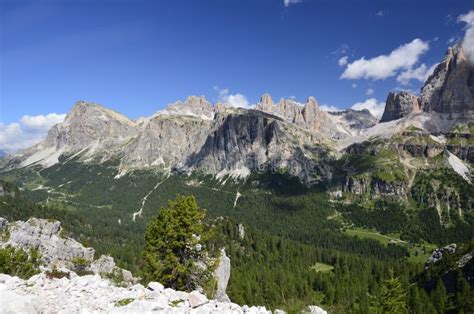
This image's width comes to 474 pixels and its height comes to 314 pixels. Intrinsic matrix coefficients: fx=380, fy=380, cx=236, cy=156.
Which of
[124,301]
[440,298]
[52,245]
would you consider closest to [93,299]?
[124,301]

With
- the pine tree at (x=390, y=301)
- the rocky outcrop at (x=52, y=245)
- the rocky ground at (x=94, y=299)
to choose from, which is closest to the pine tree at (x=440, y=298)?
the pine tree at (x=390, y=301)

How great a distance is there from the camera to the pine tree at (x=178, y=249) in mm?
37312

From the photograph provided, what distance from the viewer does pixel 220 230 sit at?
15538cm

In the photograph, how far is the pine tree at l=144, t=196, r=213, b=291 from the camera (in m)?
37.3

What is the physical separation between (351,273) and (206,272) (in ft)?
429

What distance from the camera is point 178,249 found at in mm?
38625

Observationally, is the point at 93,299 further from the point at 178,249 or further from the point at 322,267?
the point at 322,267

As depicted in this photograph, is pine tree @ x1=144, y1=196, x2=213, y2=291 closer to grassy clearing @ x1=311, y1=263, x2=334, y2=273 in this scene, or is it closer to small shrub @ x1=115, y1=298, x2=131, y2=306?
small shrub @ x1=115, y1=298, x2=131, y2=306

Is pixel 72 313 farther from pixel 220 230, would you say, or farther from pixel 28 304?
pixel 220 230

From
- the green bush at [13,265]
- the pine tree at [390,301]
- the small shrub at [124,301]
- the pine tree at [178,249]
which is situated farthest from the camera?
the pine tree at [390,301]

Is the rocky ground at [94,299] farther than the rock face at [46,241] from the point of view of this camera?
No

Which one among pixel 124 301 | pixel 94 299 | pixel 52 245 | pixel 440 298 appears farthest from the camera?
pixel 52 245

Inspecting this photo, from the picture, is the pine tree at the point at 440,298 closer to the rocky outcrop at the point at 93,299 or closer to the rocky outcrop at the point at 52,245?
the rocky outcrop at the point at 52,245

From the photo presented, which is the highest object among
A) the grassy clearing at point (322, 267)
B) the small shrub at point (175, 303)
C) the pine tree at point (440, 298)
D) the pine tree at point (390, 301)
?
the small shrub at point (175, 303)
